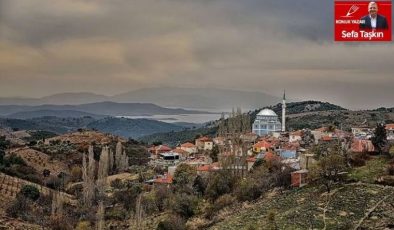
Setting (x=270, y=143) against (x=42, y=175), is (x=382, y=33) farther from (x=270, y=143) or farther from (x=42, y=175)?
(x=42, y=175)

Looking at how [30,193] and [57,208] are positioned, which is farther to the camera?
[30,193]

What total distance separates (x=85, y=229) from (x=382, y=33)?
19.4m

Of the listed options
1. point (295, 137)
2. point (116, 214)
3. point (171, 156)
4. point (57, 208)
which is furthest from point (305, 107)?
point (57, 208)

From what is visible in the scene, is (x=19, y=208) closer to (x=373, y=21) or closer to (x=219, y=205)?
(x=219, y=205)

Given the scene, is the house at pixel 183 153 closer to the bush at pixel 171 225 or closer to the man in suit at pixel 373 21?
the bush at pixel 171 225

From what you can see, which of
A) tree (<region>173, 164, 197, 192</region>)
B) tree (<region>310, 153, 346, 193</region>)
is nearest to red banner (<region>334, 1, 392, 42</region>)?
tree (<region>310, 153, 346, 193</region>)

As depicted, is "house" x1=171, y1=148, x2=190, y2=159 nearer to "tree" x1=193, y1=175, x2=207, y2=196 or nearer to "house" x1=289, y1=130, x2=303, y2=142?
"house" x1=289, y1=130, x2=303, y2=142

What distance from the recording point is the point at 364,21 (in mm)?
23297

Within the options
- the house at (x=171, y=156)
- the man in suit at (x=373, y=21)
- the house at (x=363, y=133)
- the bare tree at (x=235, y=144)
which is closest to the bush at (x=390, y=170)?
the man in suit at (x=373, y=21)

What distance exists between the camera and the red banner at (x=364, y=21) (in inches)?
913

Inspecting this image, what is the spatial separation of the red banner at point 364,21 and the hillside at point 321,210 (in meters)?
7.81

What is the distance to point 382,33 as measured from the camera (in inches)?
901

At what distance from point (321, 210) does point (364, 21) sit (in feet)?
30.7

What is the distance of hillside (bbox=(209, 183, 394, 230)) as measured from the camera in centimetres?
2179
